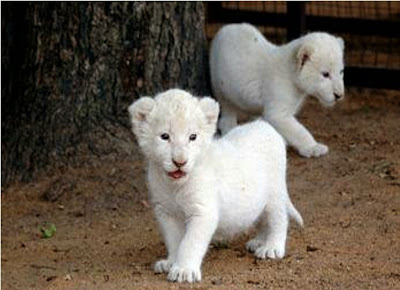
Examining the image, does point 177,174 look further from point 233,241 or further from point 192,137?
point 233,241

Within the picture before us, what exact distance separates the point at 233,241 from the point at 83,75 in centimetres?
214

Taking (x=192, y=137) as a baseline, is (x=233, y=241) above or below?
below

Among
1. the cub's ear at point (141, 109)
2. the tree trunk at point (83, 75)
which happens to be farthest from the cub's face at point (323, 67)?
the cub's ear at point (141, 109)

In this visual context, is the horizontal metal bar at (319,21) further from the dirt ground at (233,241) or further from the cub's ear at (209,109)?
the cub's ear at (209,109)

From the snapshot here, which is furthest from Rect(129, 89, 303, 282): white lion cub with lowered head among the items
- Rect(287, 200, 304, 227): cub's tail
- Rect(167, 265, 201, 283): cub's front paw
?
Rect(287, 200, 304, 227): cub's tail

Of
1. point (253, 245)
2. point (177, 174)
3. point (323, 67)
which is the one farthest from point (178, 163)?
point (323, 67)

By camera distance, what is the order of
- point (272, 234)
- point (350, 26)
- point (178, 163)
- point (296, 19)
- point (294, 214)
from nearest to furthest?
1. point (178, 163)
2. point (272, 234)
3. point (294, 214)
4. point (296, 19)
5. point (350, 26)

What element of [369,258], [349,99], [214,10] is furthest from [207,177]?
[214,10]

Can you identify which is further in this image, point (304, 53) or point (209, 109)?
point (304, 53)

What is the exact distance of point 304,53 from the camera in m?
8.94

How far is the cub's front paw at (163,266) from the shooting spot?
6.18m

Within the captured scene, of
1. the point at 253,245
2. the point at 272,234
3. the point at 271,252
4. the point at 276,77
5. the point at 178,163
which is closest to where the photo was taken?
the point at 178,163

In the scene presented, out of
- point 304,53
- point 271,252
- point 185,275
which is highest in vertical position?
point 304,53

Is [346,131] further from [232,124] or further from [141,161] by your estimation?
[141,161]
